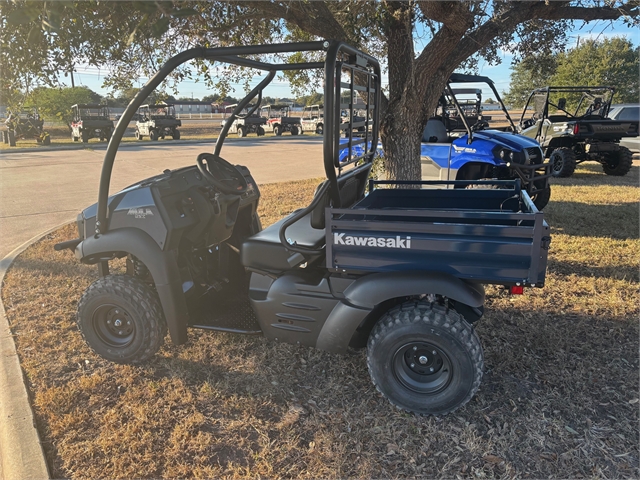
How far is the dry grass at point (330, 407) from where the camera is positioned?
238cm

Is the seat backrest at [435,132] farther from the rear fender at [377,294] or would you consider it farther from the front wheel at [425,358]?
the front wheel at [425,358]

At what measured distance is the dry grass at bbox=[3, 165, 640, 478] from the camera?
2377 mm

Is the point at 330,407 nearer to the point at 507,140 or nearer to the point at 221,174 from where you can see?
the point at 221,174

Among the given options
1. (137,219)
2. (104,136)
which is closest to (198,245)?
(137,219)

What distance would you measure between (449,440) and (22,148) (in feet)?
77.4

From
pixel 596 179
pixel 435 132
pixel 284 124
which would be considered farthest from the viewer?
pixel 284 124

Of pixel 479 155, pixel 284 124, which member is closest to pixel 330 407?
pixel 479 155

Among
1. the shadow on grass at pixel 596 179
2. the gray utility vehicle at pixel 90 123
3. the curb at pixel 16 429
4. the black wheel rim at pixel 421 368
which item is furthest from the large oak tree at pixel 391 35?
the gray utility vehicle at pixel 90 123

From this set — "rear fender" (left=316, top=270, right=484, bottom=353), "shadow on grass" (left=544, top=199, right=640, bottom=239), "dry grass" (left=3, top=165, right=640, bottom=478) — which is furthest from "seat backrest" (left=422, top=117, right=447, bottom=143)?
"rear fender" (left=316, top=270, right=484, bottom=353)

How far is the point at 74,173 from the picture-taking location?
1333 cm

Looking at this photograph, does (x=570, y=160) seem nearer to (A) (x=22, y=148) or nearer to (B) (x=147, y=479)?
(B) (x=147, y=479)

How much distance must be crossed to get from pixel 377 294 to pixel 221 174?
4.74 feet

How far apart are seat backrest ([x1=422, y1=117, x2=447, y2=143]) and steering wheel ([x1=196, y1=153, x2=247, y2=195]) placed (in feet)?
15.5

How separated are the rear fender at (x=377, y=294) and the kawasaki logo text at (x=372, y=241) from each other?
0.16 meters
